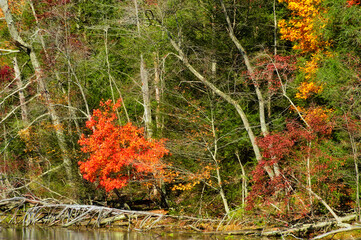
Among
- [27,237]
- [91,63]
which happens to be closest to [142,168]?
[27,237]

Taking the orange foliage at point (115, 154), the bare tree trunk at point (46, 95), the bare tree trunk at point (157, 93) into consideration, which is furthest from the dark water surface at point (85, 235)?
the bare tree trunk at point (157, 93)

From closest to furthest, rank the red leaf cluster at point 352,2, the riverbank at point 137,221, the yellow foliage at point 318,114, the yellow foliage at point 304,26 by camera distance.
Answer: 1. the riverbank at point 137,221
2. the yellow foliage at point 318,114
3. the red leaf cluster at point 352,2
4. the yellow foliage at point 304,26

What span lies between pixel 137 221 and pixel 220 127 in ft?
15.3

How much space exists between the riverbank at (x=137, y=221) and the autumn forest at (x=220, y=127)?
0.35 metres

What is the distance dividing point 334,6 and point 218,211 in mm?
8651

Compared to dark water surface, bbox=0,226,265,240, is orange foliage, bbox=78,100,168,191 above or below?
above

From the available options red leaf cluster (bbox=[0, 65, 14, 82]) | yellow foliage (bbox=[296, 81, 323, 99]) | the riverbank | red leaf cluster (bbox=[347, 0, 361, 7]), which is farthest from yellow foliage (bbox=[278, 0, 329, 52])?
red leaf cluster (bbox=[0, 65, 14, 82])

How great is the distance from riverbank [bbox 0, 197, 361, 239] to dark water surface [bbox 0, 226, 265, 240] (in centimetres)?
44

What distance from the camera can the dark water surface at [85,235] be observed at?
12.8m

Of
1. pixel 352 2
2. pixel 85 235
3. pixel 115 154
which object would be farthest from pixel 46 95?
pixel 352 2

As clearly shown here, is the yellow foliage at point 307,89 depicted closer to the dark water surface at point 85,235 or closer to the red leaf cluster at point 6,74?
the dark water surface at point 85,235

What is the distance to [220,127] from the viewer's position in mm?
16203

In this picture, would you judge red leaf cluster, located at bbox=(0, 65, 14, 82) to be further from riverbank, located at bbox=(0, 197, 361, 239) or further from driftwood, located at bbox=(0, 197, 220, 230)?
driftwood, located at bbox=(0, 197, 220, 230)

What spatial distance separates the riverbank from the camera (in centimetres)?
1211
